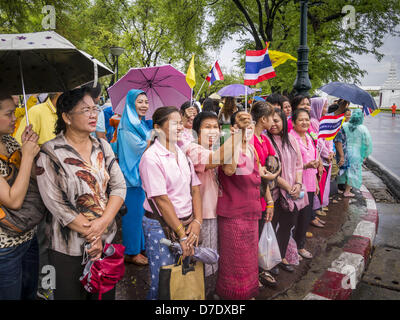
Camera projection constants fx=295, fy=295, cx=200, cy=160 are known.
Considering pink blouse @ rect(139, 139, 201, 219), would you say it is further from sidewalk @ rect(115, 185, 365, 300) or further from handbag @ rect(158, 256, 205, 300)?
sidewalk @ rect(115, 185, 365, 300)

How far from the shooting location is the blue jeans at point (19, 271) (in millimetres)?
1824

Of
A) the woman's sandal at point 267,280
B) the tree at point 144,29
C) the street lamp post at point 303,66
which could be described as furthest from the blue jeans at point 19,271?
the tree at point 144,29

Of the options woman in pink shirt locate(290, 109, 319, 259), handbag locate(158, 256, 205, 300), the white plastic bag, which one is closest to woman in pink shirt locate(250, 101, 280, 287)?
the white plastic bag

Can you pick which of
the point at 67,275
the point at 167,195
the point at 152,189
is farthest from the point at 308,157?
the point at 67,275

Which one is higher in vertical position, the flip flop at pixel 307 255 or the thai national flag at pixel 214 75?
the thai national flag at pixel 214 75

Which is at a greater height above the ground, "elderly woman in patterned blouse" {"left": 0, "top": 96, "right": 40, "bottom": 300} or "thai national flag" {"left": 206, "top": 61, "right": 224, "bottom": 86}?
"thai national flag" {"left": 206, "top": 61, "right": 224, "bottom": 86}

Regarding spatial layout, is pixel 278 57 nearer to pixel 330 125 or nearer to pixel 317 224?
pixel 330 125

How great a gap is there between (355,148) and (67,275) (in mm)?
6068

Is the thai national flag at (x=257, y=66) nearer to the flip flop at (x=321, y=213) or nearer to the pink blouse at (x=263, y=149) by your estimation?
the pink blouse at (x=263, y=149)

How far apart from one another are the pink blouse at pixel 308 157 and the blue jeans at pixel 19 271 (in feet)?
9.85

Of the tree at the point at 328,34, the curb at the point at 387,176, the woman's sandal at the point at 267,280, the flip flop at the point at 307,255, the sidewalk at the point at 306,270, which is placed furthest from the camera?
the tree at the point at 328,34

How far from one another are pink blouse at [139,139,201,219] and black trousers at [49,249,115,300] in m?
0.66

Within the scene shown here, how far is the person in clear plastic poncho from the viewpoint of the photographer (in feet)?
19.9
